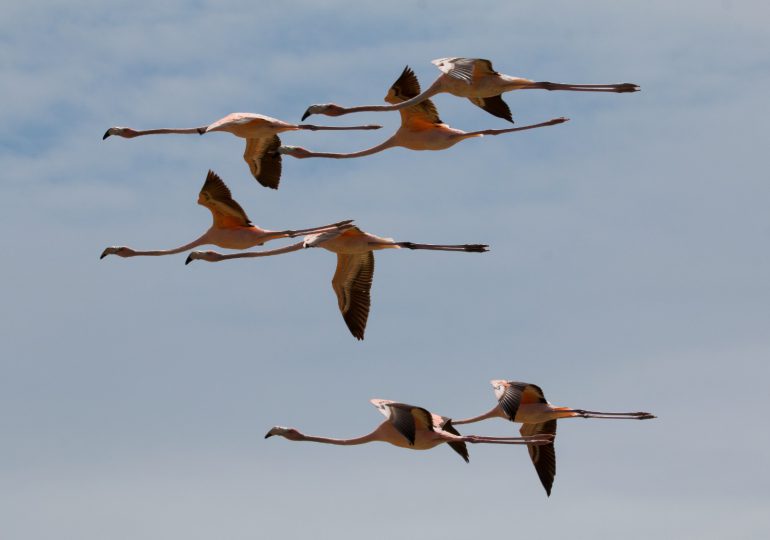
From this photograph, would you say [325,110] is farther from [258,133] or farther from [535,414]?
[535,414]

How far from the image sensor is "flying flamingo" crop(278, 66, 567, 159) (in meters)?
33.7

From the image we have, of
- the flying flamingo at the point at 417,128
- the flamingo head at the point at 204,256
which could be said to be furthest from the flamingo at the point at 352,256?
the flying flamingo at the point at 417,128

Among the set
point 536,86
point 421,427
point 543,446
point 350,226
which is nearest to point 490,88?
point 536,86

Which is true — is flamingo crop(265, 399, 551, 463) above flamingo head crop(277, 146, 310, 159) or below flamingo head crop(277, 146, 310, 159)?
below

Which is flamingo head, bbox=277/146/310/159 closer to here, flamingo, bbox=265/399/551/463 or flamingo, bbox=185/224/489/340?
flamingo, bbox=185/224/489/340

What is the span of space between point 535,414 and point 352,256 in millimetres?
4474

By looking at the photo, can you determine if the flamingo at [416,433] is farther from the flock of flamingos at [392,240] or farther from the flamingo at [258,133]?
the flamingo at [258,133]

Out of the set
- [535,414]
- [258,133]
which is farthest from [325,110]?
[535,414]

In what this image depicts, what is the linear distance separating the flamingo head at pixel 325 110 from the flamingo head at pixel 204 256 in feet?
10.2

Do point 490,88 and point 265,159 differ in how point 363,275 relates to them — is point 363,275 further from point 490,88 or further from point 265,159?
point 490,88

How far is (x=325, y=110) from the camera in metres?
33.5

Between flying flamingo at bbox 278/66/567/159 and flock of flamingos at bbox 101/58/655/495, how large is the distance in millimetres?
18

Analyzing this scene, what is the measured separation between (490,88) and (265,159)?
607 centimetres

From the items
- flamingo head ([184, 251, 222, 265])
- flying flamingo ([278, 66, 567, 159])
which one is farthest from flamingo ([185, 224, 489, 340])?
flying flamingo ([278, 66, 567, 159])
